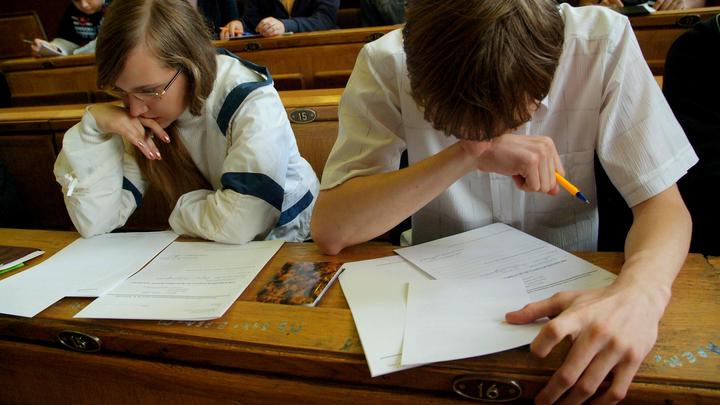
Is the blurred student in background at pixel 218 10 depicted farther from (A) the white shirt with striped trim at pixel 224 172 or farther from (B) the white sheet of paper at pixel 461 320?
(B) the white sheet of paper at pixel 461 320

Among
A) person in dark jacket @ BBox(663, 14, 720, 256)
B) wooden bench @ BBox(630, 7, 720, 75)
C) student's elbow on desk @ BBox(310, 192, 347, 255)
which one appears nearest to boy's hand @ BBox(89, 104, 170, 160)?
student's elbow on desk @ BBox(310, 192, 347, 255)

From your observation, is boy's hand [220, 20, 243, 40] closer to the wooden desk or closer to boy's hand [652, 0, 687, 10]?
boy's hand [652, 0, 687, 10]

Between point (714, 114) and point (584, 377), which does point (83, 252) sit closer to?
point (584, 377)

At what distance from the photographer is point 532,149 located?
69cm

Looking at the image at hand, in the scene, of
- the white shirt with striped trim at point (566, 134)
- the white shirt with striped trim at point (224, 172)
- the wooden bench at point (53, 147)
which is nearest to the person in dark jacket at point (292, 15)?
the wooden bench at point (53, 147)

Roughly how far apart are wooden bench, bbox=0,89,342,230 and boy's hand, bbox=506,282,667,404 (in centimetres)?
107

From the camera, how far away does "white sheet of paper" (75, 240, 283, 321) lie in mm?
706

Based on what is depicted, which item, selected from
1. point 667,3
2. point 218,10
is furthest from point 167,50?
point 218,10

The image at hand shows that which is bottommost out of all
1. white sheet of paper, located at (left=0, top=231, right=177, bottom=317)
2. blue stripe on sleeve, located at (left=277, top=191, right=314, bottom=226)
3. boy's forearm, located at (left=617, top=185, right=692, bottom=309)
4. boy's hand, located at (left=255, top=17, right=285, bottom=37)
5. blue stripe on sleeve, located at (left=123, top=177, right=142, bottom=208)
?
blue stripe on sleeve, located at (left=277, top=191, right=314, bottom=226)

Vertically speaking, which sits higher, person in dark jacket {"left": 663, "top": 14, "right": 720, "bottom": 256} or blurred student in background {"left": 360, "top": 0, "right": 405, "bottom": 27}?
blurred student in background {"left": 360, "top": 0, "right": 405, "bottom": 27}

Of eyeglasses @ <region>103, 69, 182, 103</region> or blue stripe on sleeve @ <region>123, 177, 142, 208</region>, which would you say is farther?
blue stripe on sleeve @ <region>123, 177, 142, 208</region>

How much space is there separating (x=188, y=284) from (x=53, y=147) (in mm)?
1172

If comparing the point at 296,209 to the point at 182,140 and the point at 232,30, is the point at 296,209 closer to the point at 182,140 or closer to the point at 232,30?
the point at 182,140

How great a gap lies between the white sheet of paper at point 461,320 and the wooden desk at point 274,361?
0.02 meters
